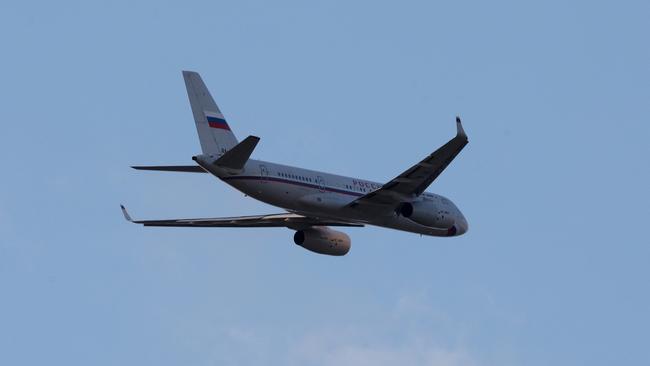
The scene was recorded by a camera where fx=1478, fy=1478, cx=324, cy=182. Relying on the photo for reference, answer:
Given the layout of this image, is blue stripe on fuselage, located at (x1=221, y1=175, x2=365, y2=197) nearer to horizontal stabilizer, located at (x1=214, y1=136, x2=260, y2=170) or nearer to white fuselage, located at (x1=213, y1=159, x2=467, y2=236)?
white fuselage, located at (x1=213, y1=159, x2=467, y2=236)

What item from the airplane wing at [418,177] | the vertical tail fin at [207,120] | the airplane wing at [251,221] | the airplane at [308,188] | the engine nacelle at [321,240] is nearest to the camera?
the airplane wing at [418,177]

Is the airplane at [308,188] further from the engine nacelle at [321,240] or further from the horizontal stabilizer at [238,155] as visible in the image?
the engine nacelle at [321,240]

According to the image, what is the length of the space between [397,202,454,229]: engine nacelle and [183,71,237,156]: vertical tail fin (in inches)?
352

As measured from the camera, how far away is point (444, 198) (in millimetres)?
75750

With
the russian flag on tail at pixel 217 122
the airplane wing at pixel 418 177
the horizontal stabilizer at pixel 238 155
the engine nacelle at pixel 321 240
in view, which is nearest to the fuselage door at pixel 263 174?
the horizontal stabilizer at pixel 238 155

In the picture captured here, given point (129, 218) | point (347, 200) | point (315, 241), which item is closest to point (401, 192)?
point (347, 200)

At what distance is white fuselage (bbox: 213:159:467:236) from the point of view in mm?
67938

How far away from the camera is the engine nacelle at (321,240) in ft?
250

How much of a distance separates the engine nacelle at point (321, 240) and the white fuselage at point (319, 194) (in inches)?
158

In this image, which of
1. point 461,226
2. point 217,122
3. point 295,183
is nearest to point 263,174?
point 295,183

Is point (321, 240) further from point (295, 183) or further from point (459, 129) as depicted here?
point (459, 129)

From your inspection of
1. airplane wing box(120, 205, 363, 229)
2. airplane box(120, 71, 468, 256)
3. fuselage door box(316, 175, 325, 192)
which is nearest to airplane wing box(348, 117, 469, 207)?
airplane box(120, 71, 468, 256)

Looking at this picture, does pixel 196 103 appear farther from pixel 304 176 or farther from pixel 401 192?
pixel 401 192

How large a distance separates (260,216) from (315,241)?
3.59 m
